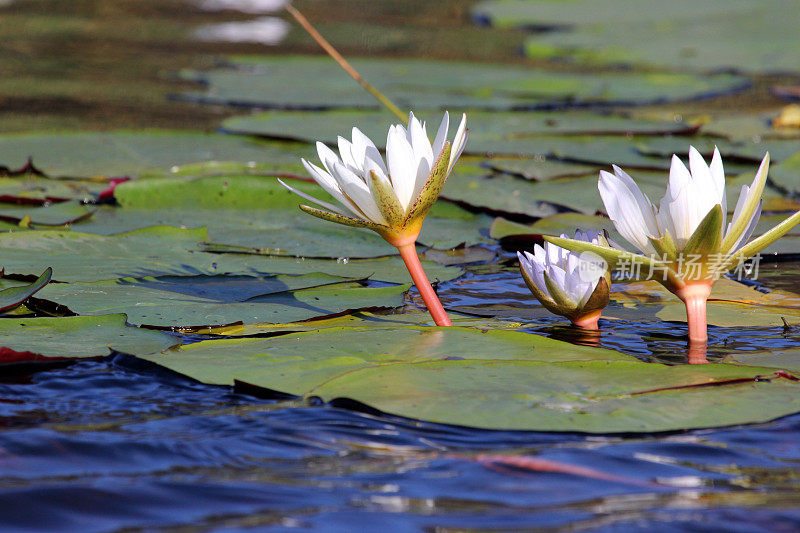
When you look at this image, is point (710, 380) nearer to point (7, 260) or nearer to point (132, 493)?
point (132, 493)

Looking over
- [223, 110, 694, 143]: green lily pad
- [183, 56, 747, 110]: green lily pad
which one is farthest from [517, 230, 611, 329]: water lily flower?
[183, 56, 747, 110]: green lily pad

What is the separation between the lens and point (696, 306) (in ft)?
6.42

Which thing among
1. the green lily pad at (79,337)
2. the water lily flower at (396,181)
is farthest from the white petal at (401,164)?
the green lily pad at (79,337)

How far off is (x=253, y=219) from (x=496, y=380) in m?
1.72

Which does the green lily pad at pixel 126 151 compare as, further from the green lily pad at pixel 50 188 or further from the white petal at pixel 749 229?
the white petal at pixel 749 229

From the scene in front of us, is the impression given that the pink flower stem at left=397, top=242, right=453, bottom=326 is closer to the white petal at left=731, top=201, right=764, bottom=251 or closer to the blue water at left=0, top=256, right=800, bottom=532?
the blue water at left=0, top=256, right=800, bottom=532

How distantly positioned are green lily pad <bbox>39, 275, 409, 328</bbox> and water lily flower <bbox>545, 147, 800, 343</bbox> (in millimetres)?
715

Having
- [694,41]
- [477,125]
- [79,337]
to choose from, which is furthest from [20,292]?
[694,41]

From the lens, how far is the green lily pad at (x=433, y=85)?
6086 millimetres

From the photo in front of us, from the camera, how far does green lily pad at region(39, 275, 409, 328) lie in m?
2.19

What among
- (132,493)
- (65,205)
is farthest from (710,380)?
(65,205)

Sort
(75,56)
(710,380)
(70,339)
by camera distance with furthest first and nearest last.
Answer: (75,56)
(70,339)
(710,380)

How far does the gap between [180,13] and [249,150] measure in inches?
329

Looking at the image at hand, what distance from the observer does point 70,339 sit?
2004 millimetres
